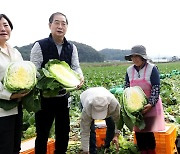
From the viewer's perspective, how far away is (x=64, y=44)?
3.35 meters

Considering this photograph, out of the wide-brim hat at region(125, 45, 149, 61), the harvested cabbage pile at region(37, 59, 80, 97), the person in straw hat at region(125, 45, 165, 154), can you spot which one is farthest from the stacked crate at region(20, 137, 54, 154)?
the wide-brim hat at region(125, 45, 149, 61)

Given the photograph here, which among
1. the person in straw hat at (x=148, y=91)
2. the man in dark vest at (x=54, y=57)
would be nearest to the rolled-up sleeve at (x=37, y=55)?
the man in dark vest at (x=54, y=57)

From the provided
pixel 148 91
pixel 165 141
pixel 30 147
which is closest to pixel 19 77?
pixel 30 147

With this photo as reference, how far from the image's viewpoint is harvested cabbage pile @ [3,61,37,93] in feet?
8.61

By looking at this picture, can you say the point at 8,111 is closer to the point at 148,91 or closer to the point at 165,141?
the point at 148,91

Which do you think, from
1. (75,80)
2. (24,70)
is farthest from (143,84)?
(24,70)

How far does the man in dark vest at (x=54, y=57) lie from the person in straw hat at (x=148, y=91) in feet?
2.07

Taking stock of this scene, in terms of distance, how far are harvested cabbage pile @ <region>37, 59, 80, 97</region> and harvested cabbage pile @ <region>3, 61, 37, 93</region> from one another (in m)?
0.12

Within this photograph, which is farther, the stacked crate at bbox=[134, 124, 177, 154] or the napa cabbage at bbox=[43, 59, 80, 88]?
the stacked crate at bbox=[134, 124, 177, 154]

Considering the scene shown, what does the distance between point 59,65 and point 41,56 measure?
0.98ft

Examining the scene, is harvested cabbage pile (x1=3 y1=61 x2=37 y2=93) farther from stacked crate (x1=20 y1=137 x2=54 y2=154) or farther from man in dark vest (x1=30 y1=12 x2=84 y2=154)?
stacked crate (x1=20 y1=137 x2=54 y2=154)

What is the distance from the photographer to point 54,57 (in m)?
3.26

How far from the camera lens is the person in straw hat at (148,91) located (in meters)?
3.38

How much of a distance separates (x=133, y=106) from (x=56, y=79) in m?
0.94
